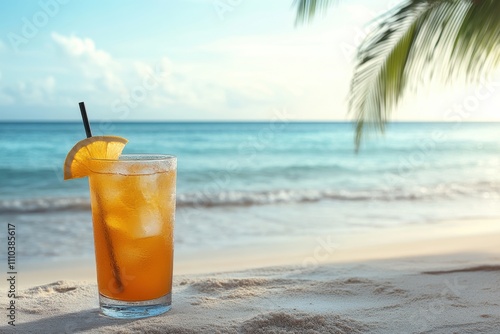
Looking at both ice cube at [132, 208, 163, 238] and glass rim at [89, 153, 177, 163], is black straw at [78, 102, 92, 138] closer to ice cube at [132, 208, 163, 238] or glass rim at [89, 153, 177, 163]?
glass rim at [89, 153, 177, 163]

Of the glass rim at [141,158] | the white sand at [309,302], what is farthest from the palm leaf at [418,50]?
the glass rim at [141,158]

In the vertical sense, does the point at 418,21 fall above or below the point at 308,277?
above

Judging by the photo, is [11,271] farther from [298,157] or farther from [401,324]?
[298,157]

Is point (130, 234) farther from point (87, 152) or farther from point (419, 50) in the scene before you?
point (419, 50)

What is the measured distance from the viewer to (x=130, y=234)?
194 cm

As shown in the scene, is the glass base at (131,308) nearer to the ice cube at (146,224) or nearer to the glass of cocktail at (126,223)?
the glass of cocktail at (126,223)

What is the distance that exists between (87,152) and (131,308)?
58cm

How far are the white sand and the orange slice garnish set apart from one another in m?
0.52

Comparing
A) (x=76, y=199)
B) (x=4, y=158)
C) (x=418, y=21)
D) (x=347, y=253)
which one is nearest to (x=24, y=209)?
(x=76, y=199)

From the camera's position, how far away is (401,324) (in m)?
1.85

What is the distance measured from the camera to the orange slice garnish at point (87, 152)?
1.92 m

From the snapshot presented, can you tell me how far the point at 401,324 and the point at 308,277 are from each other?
65 cm

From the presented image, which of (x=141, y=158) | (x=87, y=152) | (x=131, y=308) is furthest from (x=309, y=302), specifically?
(x=87, y=152)

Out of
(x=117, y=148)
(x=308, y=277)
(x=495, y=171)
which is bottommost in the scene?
(x=495, y=171)
